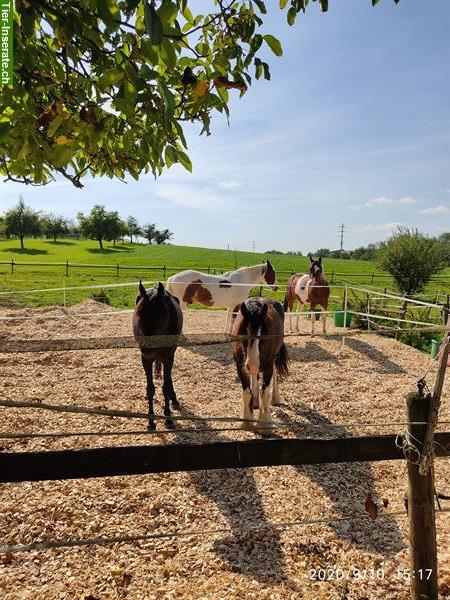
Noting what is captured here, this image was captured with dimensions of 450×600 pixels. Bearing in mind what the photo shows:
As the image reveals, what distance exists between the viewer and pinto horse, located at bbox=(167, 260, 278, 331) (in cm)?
1004

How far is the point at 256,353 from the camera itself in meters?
4.18

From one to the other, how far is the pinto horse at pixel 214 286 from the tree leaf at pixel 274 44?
26.7 ft

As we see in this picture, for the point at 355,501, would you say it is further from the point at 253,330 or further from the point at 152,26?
the point at 152,26

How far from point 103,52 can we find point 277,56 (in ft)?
2.90

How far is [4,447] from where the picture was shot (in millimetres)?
4184

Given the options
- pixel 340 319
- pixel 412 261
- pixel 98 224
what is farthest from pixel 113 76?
pixel 98 224

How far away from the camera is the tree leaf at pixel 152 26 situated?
1.19 meters

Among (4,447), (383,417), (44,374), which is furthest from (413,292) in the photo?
(4,447)

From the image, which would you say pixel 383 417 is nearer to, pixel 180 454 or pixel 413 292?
pixel 180 454

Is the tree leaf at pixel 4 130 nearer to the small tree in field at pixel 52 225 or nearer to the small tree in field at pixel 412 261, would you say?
the small tree in field at pixel 412 261

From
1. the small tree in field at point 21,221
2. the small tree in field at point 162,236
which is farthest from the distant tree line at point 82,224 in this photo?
the small tree in field at point 162,236

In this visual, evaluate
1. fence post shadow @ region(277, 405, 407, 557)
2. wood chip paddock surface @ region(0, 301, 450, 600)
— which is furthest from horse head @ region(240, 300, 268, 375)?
fence post shadow @ region(277, 405, 407, 557)

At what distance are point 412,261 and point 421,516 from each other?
21.4 m

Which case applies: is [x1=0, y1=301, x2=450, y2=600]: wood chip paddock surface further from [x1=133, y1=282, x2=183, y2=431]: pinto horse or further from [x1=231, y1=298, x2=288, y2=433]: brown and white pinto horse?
[x1=133, y1=282, x2=183, y2=431]: pinto horse
